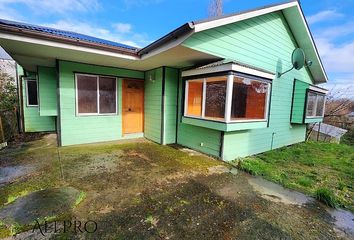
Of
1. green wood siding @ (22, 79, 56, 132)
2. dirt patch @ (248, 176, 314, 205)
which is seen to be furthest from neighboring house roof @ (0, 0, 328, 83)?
green wood siding @ (22, 79, 56, 132)

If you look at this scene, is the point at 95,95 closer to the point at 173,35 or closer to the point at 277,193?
the point at 173,35

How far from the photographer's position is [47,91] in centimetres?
644

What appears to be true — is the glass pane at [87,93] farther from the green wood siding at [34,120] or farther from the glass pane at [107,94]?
the green wood siding at [34,120]

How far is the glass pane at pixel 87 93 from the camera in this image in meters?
5.69

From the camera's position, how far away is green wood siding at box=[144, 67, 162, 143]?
20.0 ft

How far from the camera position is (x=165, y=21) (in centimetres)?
1227

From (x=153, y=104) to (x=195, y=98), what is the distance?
5.89ft

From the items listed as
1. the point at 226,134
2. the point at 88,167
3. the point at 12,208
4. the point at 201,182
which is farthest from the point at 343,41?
the point at 12,208

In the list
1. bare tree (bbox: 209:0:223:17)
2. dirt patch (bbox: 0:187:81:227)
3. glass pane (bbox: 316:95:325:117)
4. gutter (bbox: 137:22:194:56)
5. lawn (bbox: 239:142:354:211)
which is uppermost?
bare tree (bbox: 209:0:223:17)

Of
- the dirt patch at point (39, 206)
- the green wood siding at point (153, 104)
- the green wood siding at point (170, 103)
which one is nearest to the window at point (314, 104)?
the green wood siding at point (170, 103)

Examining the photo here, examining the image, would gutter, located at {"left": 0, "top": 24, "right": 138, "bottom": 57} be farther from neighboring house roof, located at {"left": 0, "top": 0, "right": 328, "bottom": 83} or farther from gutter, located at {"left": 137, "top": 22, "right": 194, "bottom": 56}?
gutter, located at {"left": 137, "top": 22, "right": 194, "bottom": 56}

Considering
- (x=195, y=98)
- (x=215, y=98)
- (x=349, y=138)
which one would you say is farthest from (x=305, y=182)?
(x=349, y=138)

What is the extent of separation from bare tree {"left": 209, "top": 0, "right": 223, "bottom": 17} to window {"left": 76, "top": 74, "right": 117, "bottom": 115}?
41.9 ft

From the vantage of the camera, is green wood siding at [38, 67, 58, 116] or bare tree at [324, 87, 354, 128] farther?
bare tree at [324, 87, 354, 128]
